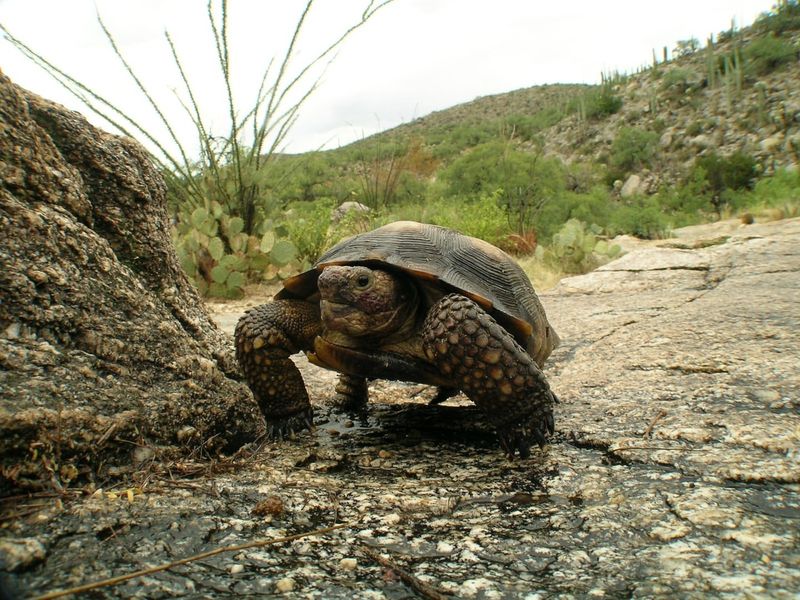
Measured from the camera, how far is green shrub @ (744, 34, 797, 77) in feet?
75.3

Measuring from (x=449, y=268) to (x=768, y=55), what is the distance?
27.1 metres

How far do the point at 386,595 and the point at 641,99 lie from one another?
3158 centimetres

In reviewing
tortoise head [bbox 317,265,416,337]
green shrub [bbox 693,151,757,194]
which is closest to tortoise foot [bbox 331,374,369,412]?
tortoise head [bbox 317,265,416,337]

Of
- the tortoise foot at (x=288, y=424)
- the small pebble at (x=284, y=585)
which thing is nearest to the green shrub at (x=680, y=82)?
the tortoise foot at (x=288, y=424)

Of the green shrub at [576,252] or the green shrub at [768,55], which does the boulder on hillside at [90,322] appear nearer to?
the green shrub at [576,252]

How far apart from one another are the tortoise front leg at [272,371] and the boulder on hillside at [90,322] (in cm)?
10

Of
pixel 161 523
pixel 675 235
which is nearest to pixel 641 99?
pixel 675 235

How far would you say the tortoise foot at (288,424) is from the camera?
1900 millimetres

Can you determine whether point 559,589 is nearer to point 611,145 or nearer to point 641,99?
point 611,145

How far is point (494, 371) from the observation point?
1.60 meters

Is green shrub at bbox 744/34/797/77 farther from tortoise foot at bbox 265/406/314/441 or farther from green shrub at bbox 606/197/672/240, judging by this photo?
tortoise foot at bbox 265/406/314/441

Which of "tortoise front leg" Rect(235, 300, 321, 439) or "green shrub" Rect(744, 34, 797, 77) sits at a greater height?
"green shrub" Rect(744, 34, 797, 77)

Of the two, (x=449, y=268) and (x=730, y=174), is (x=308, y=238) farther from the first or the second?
(x=730, y=174)

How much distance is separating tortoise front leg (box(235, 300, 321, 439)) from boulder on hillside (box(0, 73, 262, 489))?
0.10 m
